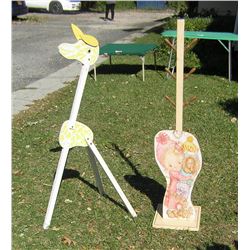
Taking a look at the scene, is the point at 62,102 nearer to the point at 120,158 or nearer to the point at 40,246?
the point at 120,158

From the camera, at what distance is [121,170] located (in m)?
5.27

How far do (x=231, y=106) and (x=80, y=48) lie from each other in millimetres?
4321

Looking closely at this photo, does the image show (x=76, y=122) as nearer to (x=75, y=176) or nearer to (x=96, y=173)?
(x=96, y=173)

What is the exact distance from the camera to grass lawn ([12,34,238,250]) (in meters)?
3.99

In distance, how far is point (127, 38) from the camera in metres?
15.7

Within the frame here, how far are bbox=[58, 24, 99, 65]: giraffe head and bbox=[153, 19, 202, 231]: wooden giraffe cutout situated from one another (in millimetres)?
681

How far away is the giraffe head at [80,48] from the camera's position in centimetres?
372

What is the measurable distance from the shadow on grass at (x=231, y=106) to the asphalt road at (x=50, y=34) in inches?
157

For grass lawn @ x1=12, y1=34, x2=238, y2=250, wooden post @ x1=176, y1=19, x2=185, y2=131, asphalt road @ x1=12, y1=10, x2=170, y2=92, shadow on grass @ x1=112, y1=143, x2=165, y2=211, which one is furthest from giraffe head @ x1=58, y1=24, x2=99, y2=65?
asphalt road @ x1=12, y1=10, x2=170, y2=92

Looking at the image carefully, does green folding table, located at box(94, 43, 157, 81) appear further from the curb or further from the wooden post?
the wooden post

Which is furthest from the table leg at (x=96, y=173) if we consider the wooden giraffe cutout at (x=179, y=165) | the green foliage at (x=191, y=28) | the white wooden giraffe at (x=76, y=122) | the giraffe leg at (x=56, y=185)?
the green foliage at (x=191, y=28)

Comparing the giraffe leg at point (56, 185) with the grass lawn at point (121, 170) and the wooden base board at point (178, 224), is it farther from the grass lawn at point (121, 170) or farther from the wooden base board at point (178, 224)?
the wooden base board at point (178, 224)

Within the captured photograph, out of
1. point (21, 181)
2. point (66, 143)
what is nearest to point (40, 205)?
point (21, 181)

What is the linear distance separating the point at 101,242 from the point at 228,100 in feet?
15.3
